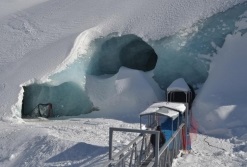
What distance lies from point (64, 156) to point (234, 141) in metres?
4.20

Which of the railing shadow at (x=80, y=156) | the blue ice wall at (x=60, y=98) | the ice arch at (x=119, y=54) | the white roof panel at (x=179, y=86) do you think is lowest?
the railing shadow at (x=80, y=156)

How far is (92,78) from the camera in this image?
13891mm

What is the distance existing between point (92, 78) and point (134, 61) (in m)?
1.99

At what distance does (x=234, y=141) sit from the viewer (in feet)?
33.0

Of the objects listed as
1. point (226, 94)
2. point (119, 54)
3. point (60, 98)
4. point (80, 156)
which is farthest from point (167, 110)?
point (60, 98)

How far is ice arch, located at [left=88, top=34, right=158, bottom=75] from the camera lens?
14.0 meters

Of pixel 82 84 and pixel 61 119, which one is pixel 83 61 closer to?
pixel 82 84

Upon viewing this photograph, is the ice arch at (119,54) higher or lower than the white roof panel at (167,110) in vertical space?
higher

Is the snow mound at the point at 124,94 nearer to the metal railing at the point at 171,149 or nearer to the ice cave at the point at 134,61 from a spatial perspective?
Answer: the ice cave at the point at 134,61

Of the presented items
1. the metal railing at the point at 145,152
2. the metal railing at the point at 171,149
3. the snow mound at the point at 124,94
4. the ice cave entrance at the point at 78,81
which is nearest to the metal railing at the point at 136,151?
the metal railing at the point at 145,152

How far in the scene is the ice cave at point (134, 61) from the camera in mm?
12836

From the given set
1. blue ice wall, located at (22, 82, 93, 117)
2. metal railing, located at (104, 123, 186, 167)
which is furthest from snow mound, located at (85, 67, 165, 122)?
metal railing, located at (104, 123, 186, 167)

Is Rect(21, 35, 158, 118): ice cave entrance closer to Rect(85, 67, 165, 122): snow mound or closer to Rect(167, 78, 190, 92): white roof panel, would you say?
Rect(85, 67, 165, 122): snow mound

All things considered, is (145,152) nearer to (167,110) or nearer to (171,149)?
(171,149)
